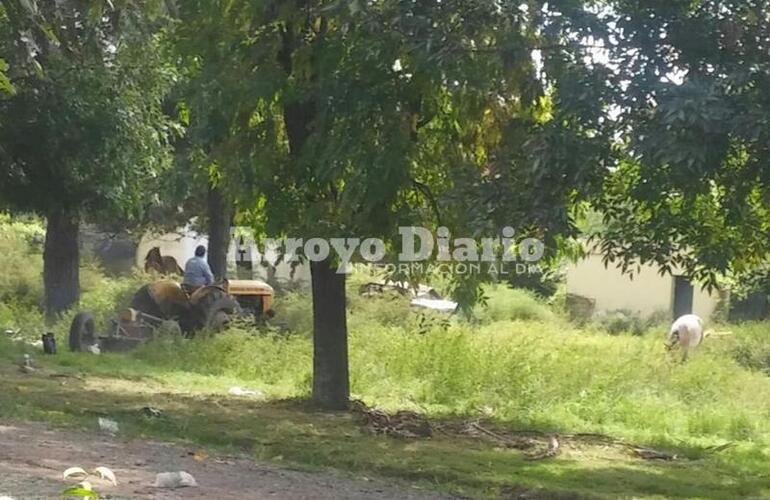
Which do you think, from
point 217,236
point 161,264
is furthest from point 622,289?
point 161,264

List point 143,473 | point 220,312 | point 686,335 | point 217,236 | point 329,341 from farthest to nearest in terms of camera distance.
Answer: point 217,236
point 220,312
point 686,335
point 329,341
point 143,473

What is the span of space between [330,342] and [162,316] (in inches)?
272

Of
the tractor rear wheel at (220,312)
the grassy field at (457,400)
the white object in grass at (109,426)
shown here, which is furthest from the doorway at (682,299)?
the white object in grass at (109,426)

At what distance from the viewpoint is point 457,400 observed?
13.8 metres

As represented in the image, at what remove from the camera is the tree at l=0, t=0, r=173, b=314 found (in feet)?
44.7

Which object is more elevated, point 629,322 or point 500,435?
point 629,322

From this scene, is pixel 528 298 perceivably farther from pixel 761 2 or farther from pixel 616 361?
pixel 761 2

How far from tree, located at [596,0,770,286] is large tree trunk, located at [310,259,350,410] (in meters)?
4.46

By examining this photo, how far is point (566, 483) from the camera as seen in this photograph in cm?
941

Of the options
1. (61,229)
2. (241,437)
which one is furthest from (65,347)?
(241,437)

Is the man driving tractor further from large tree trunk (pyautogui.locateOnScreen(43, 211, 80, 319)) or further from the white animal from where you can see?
the white animal

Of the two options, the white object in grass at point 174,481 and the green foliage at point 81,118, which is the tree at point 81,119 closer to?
the green foliage at point 81,118

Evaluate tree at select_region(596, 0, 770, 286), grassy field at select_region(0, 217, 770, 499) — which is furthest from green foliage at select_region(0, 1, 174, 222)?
tree at select_region(596, 0, 770, 286)

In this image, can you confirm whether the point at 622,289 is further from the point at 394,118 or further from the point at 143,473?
the point at 143,473
